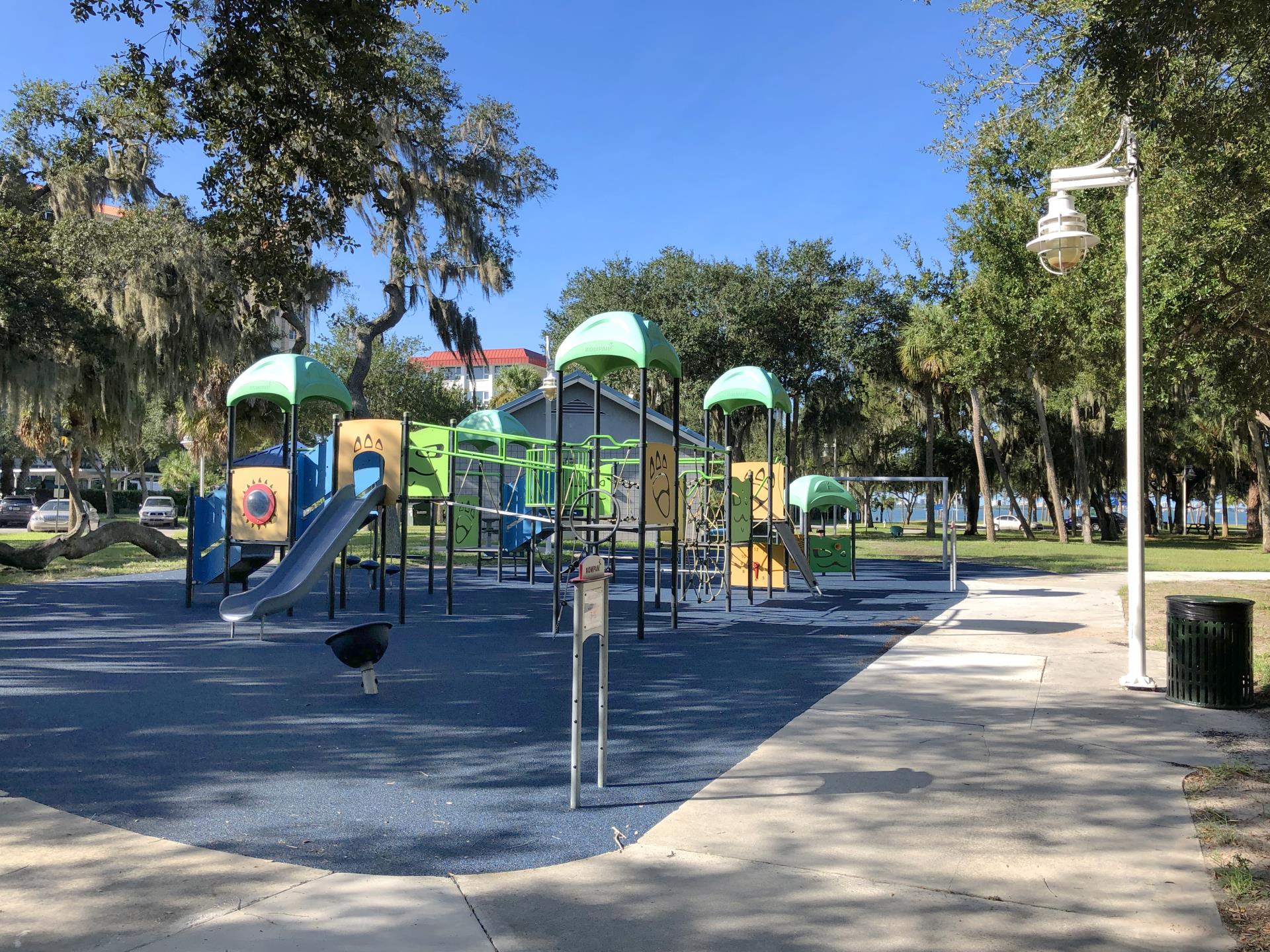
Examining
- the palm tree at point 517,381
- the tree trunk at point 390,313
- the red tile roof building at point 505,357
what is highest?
the red tile roof building at point 505,357

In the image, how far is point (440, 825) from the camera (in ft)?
14.6

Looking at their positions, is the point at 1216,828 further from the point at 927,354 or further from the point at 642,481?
the point at 927,354

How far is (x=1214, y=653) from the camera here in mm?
7195

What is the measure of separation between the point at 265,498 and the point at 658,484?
5.29m

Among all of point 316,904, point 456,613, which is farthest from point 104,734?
point 456,613

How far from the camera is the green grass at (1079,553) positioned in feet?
78.1

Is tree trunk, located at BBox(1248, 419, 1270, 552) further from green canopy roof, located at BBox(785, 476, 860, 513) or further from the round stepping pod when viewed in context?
the round stepping pod

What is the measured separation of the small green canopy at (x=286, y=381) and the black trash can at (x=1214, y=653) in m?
10.7

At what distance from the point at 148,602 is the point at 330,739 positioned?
366 inches

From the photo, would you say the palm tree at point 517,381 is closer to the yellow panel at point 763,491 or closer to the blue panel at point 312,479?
the yellow panel at point 763,491

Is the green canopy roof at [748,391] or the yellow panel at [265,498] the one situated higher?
the green canopy roof at [748,391]

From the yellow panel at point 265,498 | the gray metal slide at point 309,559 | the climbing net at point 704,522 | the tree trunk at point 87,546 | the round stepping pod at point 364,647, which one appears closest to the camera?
the round stepping pod at point 364,647

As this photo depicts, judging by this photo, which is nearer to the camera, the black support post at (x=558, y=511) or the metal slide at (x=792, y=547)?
the black support post at (x=558, y=511)

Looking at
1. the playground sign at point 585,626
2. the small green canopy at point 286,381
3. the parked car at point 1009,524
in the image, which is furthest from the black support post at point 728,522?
the parked car at point 1009,524
